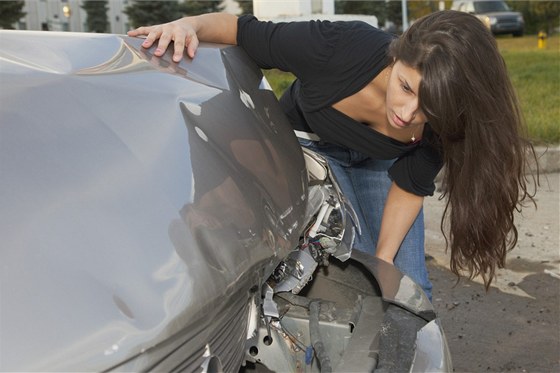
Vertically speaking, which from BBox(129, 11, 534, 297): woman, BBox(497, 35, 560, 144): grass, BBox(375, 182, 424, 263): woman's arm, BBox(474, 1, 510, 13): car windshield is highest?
BBox(129, 11, 534, 297): woman

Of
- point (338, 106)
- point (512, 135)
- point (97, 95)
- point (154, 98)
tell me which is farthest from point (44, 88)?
point (512, 135)

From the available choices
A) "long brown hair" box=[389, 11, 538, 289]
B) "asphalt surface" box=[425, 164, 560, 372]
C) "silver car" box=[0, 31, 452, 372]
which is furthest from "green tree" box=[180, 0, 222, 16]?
"silver car" box=[0, 31, 452, 372]

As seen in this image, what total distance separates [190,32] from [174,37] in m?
0.08

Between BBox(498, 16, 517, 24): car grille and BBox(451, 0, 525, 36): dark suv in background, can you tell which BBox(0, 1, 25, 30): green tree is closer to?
BBox(451, 0, 525, 36): dark suv in background

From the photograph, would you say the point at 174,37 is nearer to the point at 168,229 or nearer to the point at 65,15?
the point at 168,229

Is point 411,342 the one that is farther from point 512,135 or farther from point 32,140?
point 32,140

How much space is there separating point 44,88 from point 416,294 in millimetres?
1007

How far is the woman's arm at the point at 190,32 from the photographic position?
1.96 m

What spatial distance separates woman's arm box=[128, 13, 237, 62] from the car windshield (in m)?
20.6

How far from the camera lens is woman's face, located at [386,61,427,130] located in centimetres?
210

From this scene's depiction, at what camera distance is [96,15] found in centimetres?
2264

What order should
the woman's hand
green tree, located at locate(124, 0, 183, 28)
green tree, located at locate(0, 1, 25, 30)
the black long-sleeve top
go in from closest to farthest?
1. the woman's hand
2. the black long-sleeve top
3. green tree, located at locate(0, 1, 25, 30)
4. green tree, located at locate(124, 0, 183, 28)

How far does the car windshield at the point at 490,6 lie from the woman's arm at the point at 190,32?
20.6m

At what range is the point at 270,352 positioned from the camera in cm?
183
